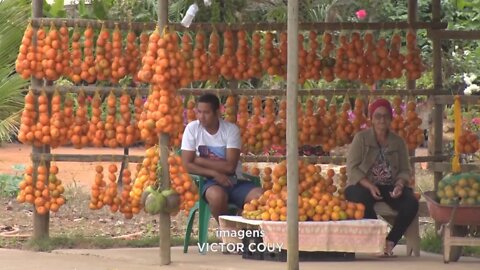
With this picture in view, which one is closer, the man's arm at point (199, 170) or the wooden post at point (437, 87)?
the man's arm at point (199, 170)

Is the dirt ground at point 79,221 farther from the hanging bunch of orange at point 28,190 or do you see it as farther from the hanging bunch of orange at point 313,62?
the hanging bunch of orange at point 313,62

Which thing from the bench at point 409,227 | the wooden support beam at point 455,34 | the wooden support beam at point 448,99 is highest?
the wooden support beam at point 455,34

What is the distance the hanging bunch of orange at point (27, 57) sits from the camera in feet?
33.2

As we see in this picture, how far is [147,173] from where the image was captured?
31.4 ft

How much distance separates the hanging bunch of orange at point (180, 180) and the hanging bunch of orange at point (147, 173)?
149mm

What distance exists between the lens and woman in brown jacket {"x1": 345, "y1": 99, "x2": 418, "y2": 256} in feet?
31.3

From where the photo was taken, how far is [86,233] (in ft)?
38.0

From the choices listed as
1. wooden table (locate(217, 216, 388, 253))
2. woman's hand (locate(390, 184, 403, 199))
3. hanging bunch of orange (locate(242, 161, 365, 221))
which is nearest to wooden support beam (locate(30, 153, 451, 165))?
hanging bunch of orange (locate(242, 161, 365, 221))

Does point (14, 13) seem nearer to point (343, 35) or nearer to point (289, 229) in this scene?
point (343, 35)

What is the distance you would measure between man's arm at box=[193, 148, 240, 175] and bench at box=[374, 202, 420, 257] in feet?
4.04

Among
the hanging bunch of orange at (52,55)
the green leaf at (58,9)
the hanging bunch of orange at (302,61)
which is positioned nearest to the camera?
the hanging bunch of orange at (52,55)

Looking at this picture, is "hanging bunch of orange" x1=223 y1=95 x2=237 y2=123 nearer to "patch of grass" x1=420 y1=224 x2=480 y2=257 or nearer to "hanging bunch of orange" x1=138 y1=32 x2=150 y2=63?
"hanging bunch of orange" x1=138 y1=32 x2=150 y2=63

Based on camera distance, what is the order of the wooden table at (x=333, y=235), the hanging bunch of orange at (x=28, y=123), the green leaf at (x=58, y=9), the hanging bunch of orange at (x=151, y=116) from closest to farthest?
1. the wooden table at (x=333, y=235)
2. the hanging bunch of orange at (x=151, y=116)
3. the hanging bunch of orange at (x=28, y=123)
4. the green leaf at (x=58, y=9)

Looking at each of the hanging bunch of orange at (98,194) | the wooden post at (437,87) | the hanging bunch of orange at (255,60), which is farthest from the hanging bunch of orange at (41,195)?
the wooden post at (437,87)
